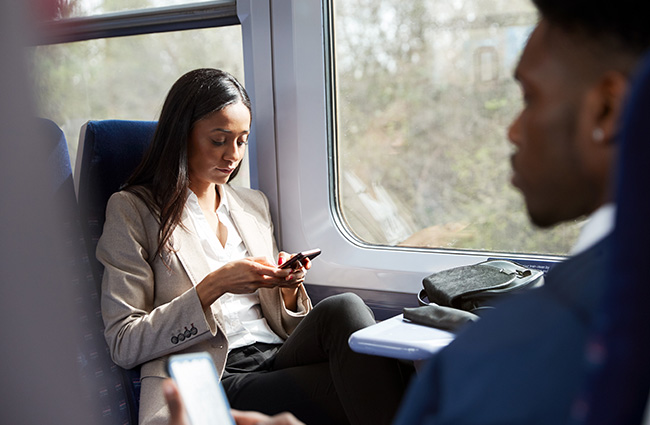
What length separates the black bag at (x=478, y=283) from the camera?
1823mm

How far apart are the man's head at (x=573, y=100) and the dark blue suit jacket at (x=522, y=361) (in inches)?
3.4

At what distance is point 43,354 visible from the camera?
451mm

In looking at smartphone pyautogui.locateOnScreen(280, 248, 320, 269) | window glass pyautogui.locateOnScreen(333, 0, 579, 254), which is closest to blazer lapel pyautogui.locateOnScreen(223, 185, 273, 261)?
smartphone pyautogui.locateOnScreen(280, 248, 320, 269)

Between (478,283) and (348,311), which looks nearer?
(478,283)

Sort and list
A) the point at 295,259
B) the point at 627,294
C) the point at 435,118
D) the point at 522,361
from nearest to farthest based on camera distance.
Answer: the point at 627,294 < the point at 522,361 < the point at 295,259 < the point at 435,118

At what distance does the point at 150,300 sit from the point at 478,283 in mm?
984

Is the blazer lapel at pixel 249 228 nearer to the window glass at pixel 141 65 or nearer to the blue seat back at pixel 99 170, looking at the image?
the blue seat back at pixel 99 170

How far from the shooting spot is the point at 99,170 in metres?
2.10

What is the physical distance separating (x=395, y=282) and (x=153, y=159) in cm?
95

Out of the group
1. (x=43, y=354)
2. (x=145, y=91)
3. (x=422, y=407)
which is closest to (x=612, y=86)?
(x=422, y=407)

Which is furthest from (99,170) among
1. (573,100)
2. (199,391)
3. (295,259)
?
(573,100)

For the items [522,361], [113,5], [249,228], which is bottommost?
[249,228]

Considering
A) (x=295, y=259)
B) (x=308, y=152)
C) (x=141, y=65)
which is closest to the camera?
(x=295, y=259)

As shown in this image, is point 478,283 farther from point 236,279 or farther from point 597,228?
point 597,228
